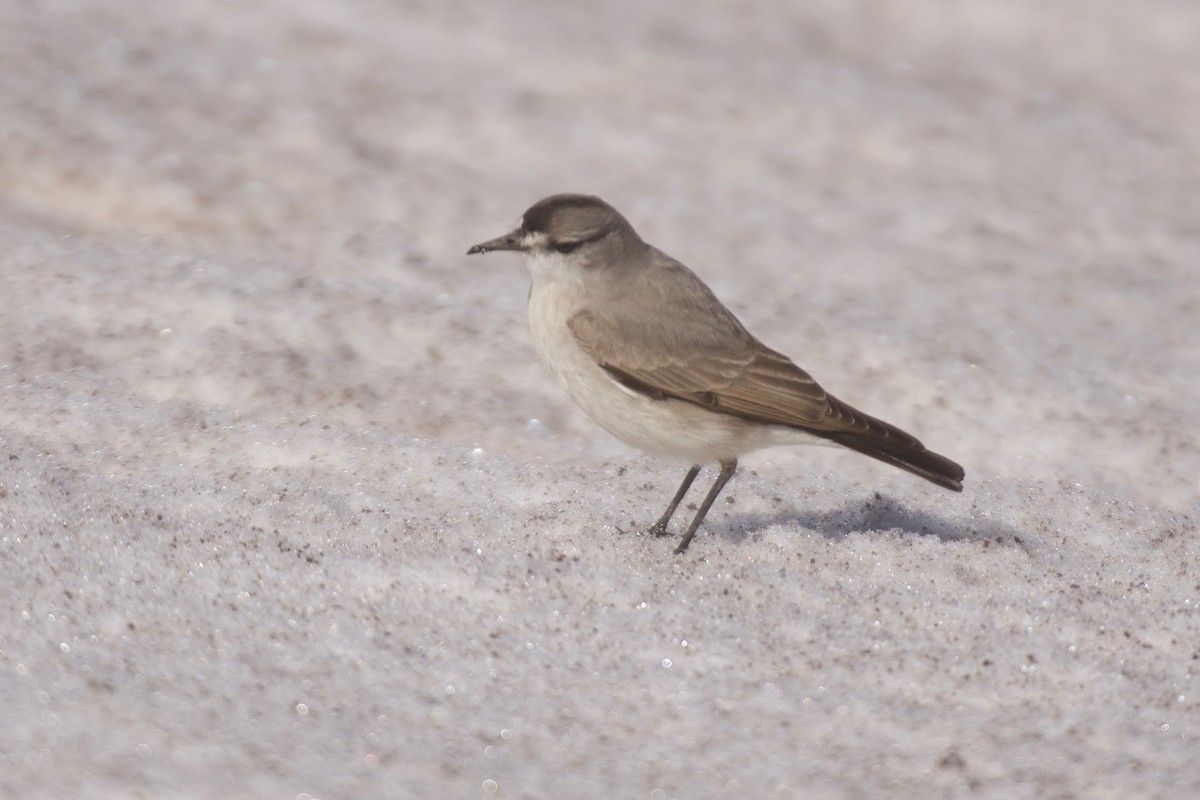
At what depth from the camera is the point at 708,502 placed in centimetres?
575

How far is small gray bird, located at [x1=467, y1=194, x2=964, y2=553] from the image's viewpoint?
18.4ft

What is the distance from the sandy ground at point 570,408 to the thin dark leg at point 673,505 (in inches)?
6.0

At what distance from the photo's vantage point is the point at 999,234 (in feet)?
30.1

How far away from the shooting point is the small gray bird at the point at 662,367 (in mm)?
5594

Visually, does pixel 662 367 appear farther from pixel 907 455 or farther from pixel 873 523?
pixel 873 523

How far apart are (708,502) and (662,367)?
600 millimetres

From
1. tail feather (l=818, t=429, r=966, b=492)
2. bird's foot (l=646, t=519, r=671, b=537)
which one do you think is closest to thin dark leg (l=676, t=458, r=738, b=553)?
bird's foot (l=646, t=519, r=671, b=537)

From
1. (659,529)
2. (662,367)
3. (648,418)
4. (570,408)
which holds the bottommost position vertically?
(570,408)

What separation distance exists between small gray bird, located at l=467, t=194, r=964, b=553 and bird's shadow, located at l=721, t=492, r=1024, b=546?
23 centimetres

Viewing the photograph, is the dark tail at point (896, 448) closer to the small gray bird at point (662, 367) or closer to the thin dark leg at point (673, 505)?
the small gray bird at point (662, 367)

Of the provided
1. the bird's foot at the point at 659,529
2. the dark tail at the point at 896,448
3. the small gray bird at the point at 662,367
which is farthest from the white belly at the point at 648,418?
the bird's foot at the point at 659,529

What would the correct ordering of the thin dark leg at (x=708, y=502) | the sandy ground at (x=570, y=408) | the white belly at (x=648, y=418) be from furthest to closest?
the white belly at (x=648, y=418) → the thin dark leg at (x=708, y=502) → the sandy ground at (x=570, y=408)

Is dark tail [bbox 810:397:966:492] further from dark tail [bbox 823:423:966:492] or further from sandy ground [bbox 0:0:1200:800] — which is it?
sandy ground [bbox 0:0:1200:800]

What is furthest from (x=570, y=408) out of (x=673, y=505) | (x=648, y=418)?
(x=648, y=418)
